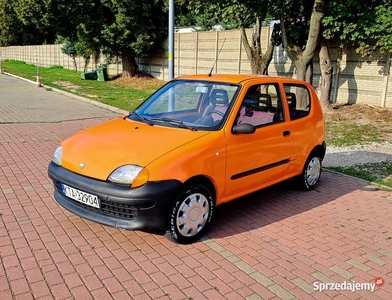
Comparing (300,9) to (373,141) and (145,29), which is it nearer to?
(373,141)

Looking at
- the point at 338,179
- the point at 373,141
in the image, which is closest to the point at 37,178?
the point at 338,179

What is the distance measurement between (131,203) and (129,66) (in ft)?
72.8

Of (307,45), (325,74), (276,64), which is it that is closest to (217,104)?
(307,45)

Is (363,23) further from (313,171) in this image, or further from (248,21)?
(313,171)

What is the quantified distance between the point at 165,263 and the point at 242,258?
77 cm

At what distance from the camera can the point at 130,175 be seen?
12.5ft

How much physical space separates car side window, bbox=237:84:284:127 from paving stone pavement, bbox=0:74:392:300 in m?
1.17

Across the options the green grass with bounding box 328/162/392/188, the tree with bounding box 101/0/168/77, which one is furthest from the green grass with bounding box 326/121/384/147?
the tree with bounding box 101/0/168/77

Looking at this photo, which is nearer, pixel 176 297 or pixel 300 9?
pixel 176 297

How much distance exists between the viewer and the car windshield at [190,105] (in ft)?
15.2

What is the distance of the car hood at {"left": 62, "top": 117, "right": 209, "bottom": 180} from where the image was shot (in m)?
3.94

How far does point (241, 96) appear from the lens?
4.73 m

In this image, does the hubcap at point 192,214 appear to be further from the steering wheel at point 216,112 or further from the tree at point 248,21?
the tree at point 248,21

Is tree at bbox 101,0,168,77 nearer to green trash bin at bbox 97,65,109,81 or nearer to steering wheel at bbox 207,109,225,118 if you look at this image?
green trash bin at bbox 97,65,109,81
